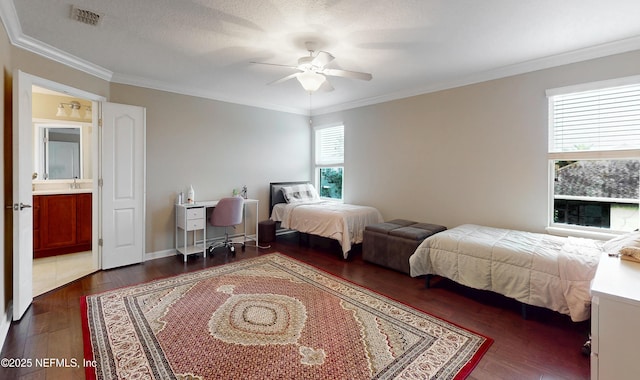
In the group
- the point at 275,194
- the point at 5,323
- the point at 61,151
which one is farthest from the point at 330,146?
the point at 5,323

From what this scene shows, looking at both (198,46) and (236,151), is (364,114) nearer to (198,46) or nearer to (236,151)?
(236,151)

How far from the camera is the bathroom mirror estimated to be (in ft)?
15.0

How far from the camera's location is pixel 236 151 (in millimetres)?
5234

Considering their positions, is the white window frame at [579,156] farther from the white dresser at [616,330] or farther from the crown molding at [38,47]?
the crown molding at [38,47]

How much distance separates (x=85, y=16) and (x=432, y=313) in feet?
13.2

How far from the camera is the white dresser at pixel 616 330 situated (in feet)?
4.09

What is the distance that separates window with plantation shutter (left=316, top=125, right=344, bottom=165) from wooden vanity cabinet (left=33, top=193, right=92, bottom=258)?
13.8 ft

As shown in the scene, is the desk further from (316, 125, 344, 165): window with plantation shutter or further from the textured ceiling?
(316, 125, 344, 165): window with plantation shutter

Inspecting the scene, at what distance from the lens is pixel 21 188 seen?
2.50 metres

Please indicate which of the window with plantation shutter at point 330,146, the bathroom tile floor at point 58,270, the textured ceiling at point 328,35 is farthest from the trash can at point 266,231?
the textured ceiling at point 328,35

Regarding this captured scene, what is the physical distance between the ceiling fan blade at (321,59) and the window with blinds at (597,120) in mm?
2666

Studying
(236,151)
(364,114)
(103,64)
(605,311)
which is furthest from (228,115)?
(605,311)

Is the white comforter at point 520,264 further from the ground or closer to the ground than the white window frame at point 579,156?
closer to the ground

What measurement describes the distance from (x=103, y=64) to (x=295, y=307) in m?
3.70
